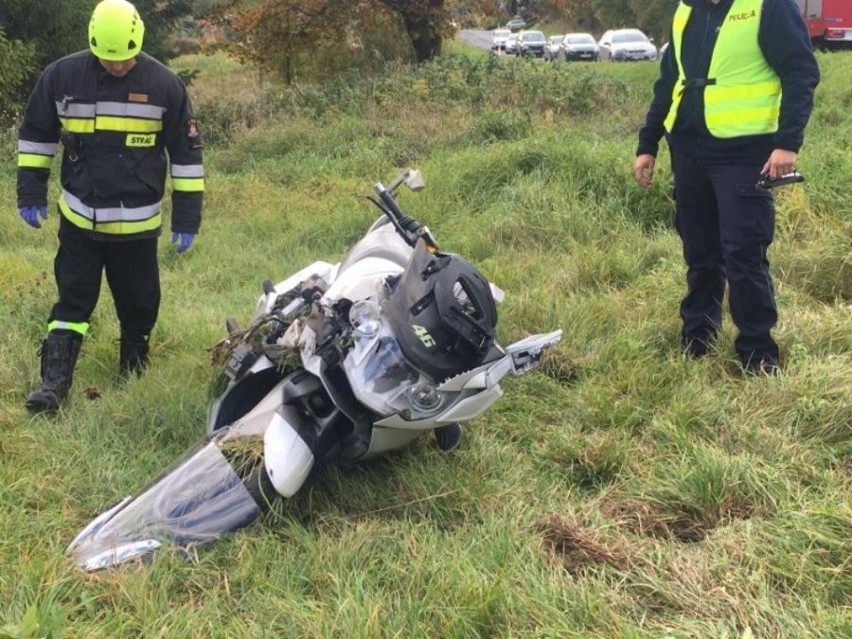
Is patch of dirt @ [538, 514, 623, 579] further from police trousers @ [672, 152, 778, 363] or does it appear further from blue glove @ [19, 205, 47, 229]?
blue glove @ [19, 205, 47, 229]

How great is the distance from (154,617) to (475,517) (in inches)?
38.9

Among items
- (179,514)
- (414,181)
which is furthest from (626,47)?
(179,514)

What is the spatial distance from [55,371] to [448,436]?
185 centimetres

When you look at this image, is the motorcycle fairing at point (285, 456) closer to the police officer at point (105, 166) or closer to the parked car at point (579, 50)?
the police officer at point (105, 166)

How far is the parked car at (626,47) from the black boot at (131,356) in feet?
79.5

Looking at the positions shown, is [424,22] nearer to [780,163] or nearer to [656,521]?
[780,163]

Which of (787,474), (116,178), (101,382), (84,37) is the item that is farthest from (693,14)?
(84,37)

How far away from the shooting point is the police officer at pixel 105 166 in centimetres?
345

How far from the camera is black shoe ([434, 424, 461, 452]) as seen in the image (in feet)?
9.15

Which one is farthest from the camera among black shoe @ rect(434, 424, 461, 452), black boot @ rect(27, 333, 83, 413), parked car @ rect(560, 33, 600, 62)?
parked car @ rect(560, 33, 600, 62)

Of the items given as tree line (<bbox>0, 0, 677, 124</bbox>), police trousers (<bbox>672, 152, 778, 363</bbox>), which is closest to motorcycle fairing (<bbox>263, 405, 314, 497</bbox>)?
police trousers (<bbox>672, 152, 778, 363</bbox>)

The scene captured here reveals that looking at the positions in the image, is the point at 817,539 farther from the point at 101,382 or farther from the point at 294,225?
the point at 294,225

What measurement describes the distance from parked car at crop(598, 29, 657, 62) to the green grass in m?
21.5

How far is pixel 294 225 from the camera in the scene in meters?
6.89
